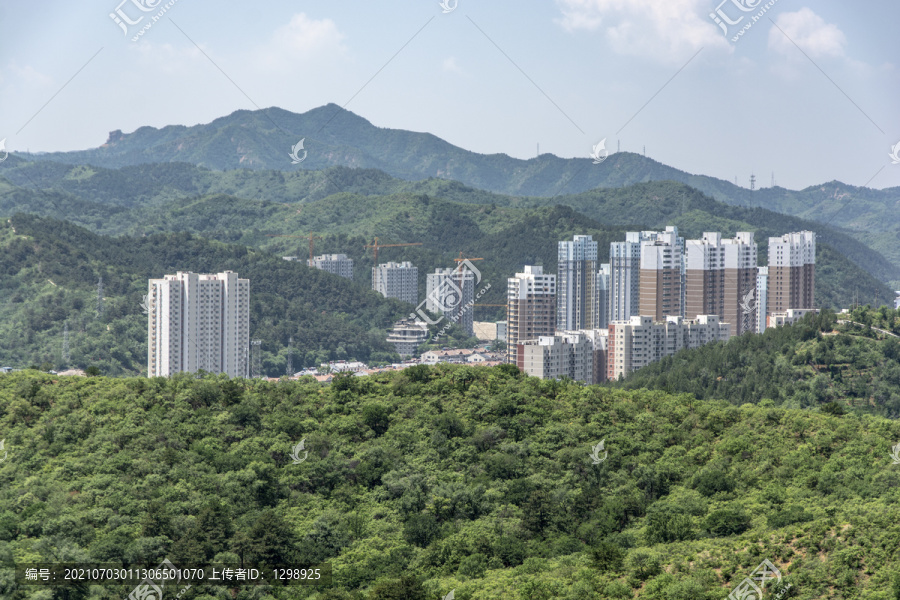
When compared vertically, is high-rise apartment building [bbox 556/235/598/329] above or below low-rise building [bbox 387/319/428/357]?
above

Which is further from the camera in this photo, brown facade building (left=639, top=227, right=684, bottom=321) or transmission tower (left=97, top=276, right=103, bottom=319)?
transmission tower (left=97, top=276, right=103, bottom=319)

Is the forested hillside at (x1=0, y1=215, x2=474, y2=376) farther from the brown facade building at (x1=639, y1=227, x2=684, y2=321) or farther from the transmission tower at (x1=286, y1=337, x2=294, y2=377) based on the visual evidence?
the brown facade building at (x1=639, y1=227, x2=684, y2=321)

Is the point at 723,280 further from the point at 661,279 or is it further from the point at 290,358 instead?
the point at 290,358

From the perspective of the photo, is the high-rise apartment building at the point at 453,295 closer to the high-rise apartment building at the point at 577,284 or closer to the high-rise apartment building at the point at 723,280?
the high-rise apartment building at the point at 577,284

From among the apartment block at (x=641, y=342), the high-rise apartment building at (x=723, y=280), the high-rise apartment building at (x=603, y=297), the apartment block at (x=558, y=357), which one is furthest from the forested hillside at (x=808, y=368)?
the high-rise apartment building at (x=603, y=297)

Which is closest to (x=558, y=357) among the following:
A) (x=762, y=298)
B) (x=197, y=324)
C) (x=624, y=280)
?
(x=197, y=324)

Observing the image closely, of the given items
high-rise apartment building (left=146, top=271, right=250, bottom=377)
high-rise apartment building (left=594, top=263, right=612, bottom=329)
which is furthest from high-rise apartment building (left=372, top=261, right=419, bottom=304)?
high-rise apartment building (left=146, top=271, right=250, bottom=377)

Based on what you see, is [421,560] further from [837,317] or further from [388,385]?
[837,317]
